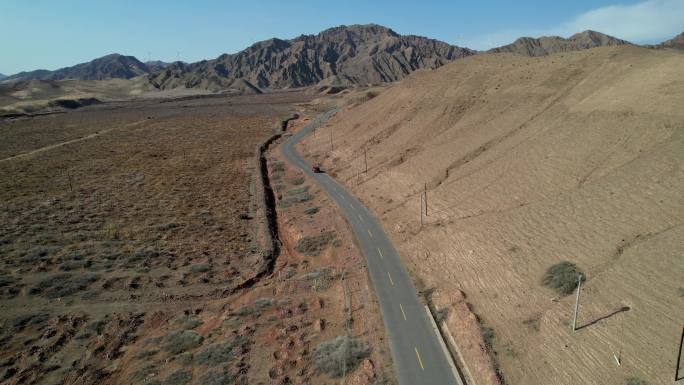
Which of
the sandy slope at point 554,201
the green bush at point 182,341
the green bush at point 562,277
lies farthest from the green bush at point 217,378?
the green bush at point 562,277

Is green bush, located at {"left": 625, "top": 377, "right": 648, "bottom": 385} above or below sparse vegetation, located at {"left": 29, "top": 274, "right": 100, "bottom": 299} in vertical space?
above

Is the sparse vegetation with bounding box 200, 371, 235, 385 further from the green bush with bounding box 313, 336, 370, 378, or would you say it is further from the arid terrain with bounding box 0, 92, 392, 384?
the green bush with bounding box 313, 336, 370, 378

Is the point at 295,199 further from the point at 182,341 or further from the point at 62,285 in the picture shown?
the point at 182,341

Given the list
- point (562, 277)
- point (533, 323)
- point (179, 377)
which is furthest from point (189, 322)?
point (562, 277)

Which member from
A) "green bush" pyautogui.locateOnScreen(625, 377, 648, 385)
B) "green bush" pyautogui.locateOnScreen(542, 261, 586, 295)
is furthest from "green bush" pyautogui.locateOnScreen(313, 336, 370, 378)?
"green bush" pyautogui.locateOnScreen(625, 377, 648, 385)

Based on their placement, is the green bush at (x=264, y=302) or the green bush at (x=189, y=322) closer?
the green bush at (x=189, y=322)

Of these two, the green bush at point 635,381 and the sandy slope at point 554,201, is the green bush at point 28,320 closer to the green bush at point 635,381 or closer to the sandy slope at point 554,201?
the sandy slope at point 554,201
